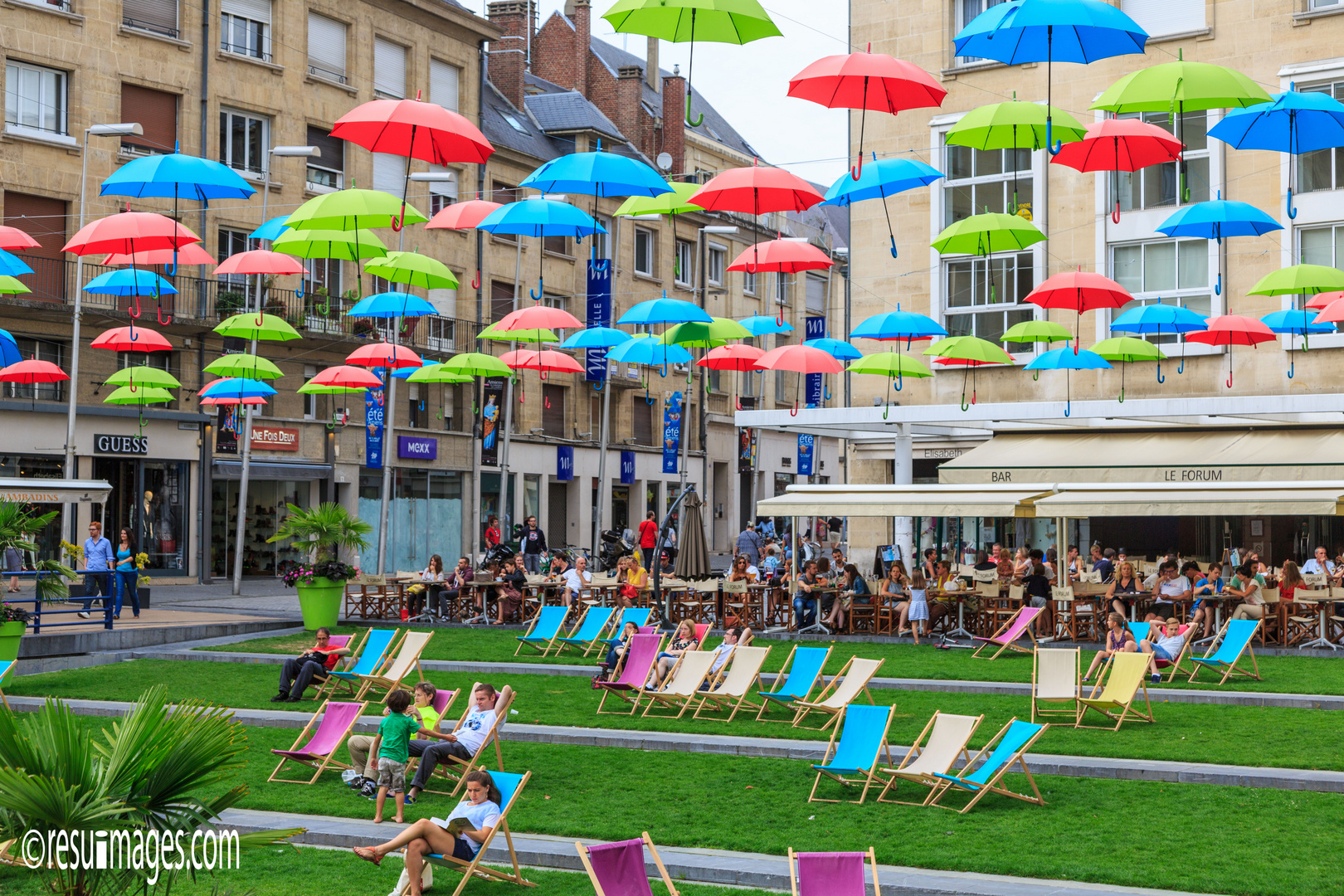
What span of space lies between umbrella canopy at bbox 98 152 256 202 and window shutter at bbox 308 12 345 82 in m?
21.2

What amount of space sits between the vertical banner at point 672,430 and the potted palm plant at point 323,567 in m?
24.9

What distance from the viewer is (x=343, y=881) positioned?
26.7 feet

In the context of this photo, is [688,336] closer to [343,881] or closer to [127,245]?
[127,245]

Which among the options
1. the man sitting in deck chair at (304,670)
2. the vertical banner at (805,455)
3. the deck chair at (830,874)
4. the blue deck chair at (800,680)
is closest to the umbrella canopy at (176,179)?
the man sitting in deck chair at (304,670)

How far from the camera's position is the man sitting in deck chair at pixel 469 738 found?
34.2 ft

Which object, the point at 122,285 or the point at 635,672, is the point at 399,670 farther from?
the point at 122,285

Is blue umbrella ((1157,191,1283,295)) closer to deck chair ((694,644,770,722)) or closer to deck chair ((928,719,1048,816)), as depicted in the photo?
deck chair ((694,644,770,722))

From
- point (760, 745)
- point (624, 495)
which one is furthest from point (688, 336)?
point (624, 495)

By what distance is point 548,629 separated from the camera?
764 inches

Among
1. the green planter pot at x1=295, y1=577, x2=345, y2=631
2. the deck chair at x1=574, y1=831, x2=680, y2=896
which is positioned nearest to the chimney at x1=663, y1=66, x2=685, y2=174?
the green planter pot at x1=295, y1=577, x2=345, y2=631

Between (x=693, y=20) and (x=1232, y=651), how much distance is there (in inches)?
382

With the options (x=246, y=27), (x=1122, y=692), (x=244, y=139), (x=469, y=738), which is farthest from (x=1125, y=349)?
(x=246, y=27)

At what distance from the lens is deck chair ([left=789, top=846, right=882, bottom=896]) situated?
6.48 metres

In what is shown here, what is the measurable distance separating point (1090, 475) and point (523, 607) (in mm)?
10641
